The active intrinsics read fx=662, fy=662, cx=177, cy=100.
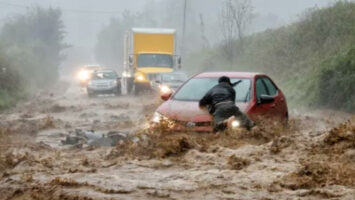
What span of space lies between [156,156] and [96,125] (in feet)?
33.0

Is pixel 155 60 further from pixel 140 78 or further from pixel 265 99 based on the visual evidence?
pixel 265 99

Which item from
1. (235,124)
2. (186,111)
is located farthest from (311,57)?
(235,124)

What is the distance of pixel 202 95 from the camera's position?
11492 mm

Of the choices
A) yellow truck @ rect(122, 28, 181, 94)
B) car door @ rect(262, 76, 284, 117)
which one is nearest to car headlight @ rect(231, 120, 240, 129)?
car door @ rect(262, 76, 284, 117)

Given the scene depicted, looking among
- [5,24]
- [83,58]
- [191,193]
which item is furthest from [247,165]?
[83,58]

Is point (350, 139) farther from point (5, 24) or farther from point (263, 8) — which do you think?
point (263, 8)

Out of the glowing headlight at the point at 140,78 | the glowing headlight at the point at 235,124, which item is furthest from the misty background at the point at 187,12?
the glowing headlight at the point at 235,124

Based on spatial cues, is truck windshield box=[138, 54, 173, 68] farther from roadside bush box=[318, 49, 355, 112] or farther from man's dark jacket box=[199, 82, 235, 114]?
man's dark jacket box=[199, 82, 235, 114]

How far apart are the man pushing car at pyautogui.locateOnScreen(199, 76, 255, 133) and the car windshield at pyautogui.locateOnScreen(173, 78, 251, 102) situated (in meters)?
0.93

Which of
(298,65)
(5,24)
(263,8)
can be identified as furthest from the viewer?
(263,8)

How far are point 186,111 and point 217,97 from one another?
62cm

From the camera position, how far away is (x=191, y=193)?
6.59m

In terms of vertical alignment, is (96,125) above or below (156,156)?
below

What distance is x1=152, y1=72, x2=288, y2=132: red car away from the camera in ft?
34.0
